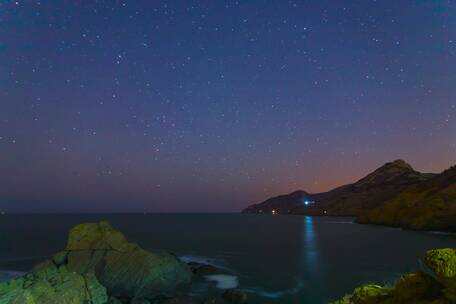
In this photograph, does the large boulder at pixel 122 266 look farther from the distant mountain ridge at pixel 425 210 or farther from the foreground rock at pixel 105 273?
the distant mountain ridge at pixel 425 210

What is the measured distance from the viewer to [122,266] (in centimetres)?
3397

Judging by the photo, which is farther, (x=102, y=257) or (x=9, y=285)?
(x=102, y=257)

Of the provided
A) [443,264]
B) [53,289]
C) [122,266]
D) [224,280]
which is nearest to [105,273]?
[122,266]

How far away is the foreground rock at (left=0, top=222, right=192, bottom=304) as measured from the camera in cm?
2457

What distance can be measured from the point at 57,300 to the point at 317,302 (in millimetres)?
22896

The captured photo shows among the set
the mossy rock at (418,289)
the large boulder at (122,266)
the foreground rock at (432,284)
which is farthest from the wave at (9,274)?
the mossy rock at (418,289)

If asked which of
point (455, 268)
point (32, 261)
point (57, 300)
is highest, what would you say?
point (455, 268)

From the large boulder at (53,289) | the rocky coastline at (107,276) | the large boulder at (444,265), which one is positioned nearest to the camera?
the large boulder at (444,265)

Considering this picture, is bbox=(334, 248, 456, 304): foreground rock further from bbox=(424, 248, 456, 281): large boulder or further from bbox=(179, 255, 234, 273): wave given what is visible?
bbox=(179, 255, 234, 273): wave

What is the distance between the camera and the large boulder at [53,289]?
21.9 meters

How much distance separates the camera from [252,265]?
2154 inches

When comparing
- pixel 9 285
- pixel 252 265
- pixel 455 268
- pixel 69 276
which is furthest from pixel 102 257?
pixel 455 268

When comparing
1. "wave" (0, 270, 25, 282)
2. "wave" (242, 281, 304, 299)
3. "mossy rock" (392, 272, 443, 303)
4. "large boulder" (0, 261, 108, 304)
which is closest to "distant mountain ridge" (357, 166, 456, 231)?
"wave" (242, 281, 304, 299)

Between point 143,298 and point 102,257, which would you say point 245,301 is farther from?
point 102,257
